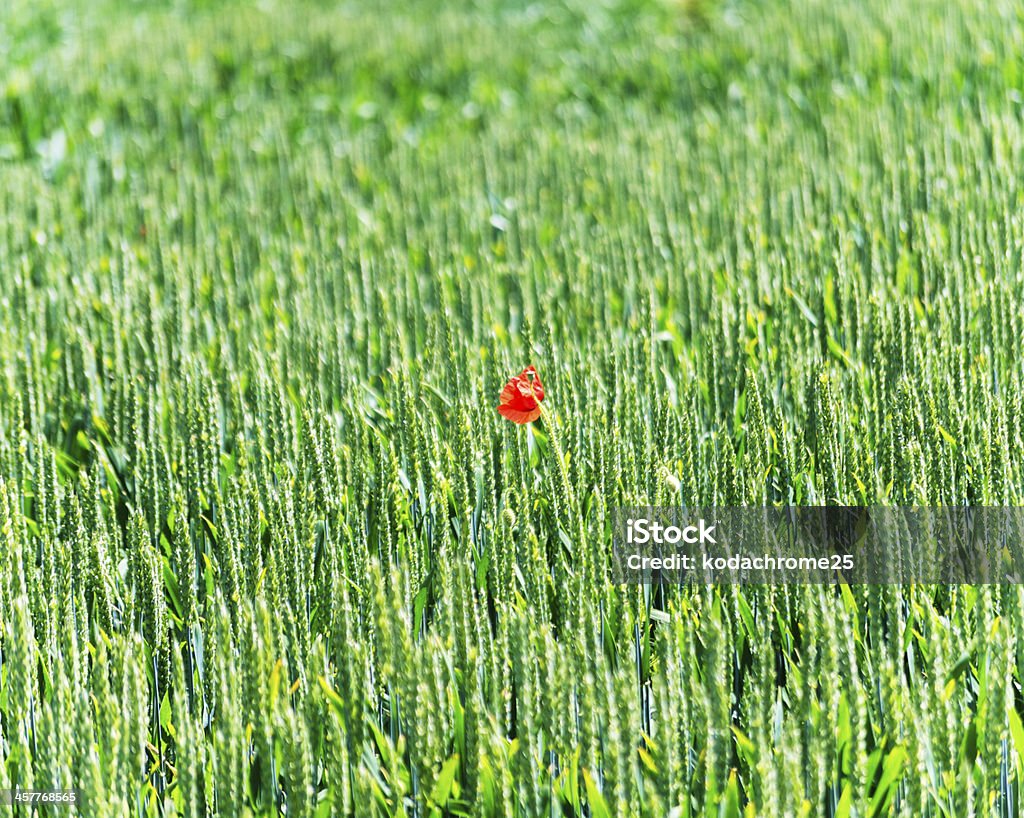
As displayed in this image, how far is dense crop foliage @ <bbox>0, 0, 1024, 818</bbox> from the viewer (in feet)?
5.00

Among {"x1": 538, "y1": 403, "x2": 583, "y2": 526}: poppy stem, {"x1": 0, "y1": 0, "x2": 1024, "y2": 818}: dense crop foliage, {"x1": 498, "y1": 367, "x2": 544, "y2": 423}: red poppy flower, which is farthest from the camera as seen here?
{"x1": 498, "y1": 367, "x2": 544, "y2": 423}: red poppy flower

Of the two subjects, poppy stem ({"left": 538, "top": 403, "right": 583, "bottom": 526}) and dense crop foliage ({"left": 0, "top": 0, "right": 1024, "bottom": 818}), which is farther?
poppy stem ({"left": 538, "top": 403, "right": 583, "bottom": 526})

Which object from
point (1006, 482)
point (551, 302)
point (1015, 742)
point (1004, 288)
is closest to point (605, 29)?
point (551, 302)

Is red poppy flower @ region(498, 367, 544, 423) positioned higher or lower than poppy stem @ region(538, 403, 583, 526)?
higher

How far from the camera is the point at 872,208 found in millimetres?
3441

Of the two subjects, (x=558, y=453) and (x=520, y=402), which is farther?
(x=520, y=402)

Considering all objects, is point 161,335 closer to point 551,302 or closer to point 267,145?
point 551,302

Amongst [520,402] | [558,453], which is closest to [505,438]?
[520,402]

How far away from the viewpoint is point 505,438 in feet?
7.57

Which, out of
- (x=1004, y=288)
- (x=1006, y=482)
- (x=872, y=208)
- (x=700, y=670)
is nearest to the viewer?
(x=700, y=670)

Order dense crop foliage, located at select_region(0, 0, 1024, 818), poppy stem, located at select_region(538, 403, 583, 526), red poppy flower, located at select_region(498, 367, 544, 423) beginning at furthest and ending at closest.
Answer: red poppy flower, located at select_region(498, 367, 544, 423), poppy stem, located at select_region(538, 403, 583, 526), dense crop foliage, located at select_region(0, 0, 1024, 818)

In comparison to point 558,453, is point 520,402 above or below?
above

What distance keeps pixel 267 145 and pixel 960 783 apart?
4.37 meters

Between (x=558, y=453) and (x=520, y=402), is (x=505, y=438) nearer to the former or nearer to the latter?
(x=520, y=402)
